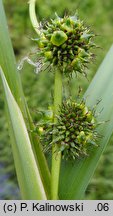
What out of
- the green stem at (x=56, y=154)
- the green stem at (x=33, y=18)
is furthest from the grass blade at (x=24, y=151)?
the green stem at (x=33, y=18)

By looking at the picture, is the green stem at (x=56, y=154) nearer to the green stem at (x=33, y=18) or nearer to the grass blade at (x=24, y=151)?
the grass blade at (x=24, y=151)

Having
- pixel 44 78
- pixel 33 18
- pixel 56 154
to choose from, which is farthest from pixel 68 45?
pixel 44 78

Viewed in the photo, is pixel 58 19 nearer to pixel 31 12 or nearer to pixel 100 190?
pixel 31 12

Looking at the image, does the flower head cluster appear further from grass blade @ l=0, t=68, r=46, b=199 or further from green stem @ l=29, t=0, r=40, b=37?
green stem @ l=29, t=0, r=40, b=37

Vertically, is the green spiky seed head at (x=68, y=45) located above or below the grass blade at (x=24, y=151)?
above

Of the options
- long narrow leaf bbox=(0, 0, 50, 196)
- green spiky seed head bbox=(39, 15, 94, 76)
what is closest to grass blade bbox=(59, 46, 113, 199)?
long narrow leaf bbox=(0, 0, 50, 196)

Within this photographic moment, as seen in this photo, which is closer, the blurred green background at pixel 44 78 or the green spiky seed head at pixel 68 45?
the green spiky seed head at pixel 68 45

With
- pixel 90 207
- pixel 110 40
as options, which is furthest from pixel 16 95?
pixel 110 40
